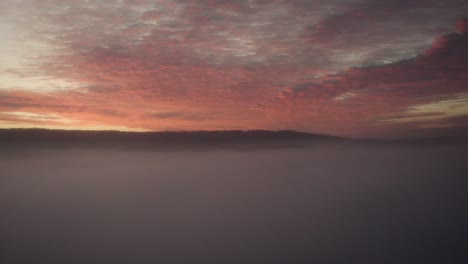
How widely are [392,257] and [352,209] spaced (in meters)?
7.48

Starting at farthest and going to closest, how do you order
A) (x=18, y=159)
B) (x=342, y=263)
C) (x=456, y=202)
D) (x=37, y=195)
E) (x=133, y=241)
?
(x=18, y=159) < (x=37, y=195) < (x=456, y=202) < (x=133, y=241) < (x=342, y=263)

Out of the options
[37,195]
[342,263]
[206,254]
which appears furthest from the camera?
[37,195]

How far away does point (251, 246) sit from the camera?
12.6 metres

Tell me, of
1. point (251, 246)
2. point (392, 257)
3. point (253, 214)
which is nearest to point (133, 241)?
point (251, 246)

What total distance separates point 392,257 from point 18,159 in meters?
76.9

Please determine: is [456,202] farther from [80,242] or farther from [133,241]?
[80,242]

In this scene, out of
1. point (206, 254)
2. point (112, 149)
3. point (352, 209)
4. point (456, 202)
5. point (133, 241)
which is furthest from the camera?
point (112, 149)

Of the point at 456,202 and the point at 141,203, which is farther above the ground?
the point at 456,202

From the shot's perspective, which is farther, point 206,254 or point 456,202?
point 456,202

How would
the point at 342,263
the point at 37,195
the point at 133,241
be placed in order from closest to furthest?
the point at 342,263 < the point at 133,241 < the point at 37,195

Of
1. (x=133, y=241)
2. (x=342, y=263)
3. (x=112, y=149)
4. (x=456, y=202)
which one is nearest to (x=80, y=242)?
(x=133, y=241)

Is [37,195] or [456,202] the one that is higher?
[456,202]

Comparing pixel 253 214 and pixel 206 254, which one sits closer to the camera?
pixel 206 254

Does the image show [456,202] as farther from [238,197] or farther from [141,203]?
[141,203]
